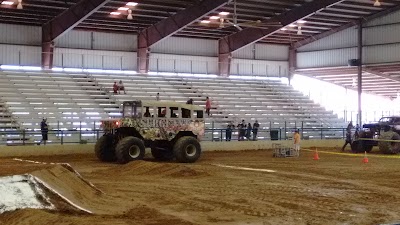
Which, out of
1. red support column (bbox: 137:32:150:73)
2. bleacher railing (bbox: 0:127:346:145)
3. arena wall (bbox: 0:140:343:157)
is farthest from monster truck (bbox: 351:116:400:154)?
red support column (bbox: 137:32:150:73)

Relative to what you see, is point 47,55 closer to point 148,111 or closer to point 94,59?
Result: point 94,59

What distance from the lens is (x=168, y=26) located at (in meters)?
39.1

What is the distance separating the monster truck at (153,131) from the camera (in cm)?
2354

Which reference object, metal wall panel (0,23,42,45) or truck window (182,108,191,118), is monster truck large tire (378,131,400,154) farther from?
metal wall panel (0,23,42,45)

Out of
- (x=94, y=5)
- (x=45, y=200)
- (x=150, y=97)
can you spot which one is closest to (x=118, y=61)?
(x=150, y=97)

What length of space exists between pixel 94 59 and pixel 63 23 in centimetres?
477

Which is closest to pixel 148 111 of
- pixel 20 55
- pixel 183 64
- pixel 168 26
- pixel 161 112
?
pixel 161 112

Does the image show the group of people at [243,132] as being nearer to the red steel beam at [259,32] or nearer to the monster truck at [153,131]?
the red steel beam at [259,32]

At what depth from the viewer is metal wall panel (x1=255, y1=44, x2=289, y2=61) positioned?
47719 millimetres

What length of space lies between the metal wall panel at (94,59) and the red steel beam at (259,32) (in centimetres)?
680

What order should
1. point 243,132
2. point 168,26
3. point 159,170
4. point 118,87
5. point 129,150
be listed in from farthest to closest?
1. point 168,26
2. point 118,87
3. point 243,132
4. point 129,150
5. point 159,170

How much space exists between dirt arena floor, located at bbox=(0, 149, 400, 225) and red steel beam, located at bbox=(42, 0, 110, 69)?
42.7 ft

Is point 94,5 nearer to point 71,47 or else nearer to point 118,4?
point 118,4

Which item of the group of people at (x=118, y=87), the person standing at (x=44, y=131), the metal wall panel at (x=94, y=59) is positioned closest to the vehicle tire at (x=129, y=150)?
the person standing at (x=44, y=131)
